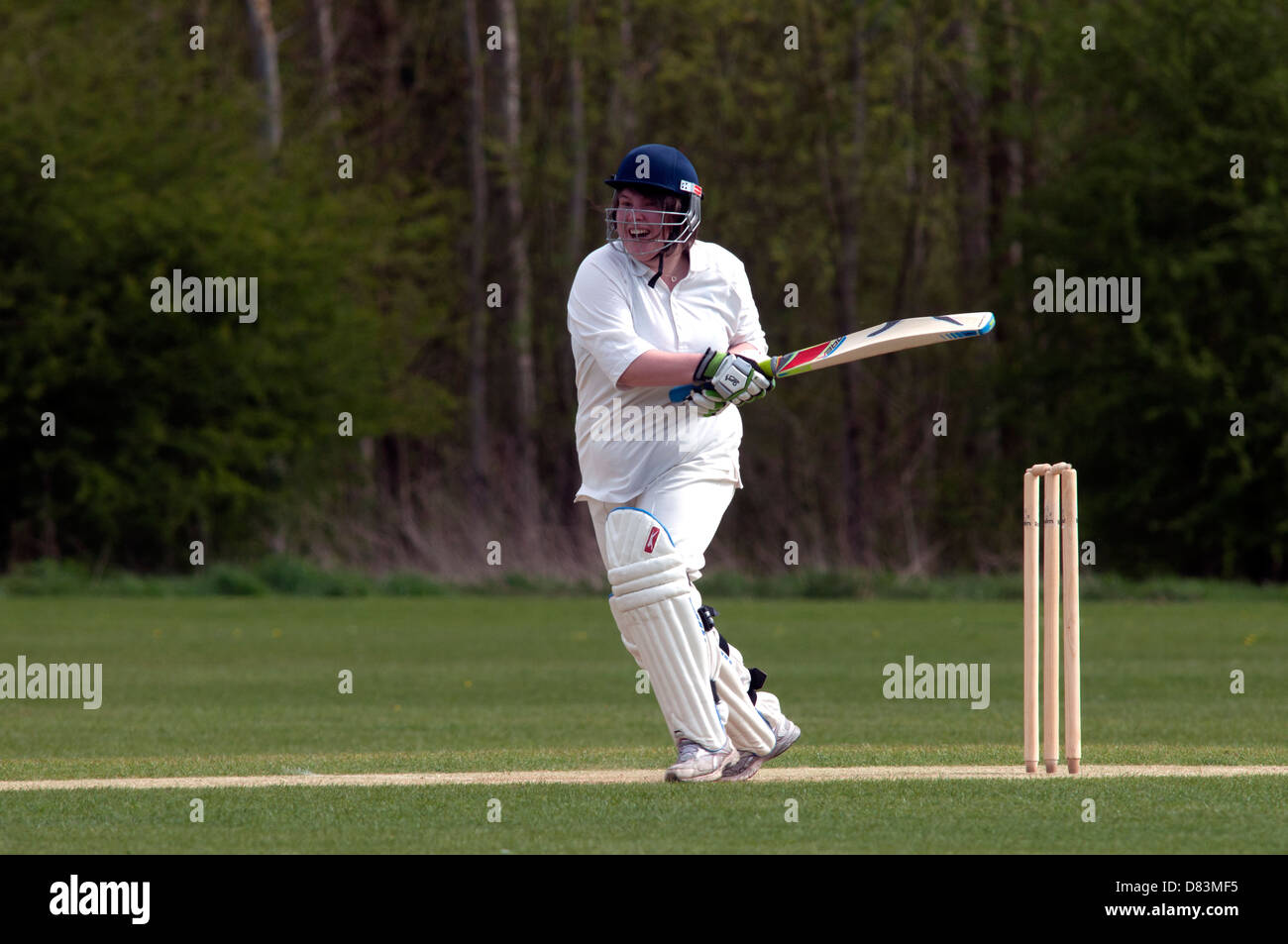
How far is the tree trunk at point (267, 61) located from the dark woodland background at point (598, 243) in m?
0.07

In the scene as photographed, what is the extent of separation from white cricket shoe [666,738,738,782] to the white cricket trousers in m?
0.15

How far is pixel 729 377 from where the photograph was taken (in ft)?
22.5

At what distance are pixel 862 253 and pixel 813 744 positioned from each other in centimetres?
2680

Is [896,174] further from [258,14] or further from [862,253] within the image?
[258,14]

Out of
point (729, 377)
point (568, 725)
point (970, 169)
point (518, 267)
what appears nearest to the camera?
point (729, 377)

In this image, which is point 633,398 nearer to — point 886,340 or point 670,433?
point 670,433

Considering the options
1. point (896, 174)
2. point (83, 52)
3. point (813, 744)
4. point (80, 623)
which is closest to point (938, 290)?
point (896, 174)

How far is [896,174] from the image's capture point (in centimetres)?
3397

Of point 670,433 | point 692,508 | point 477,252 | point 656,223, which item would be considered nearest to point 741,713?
point 692,508

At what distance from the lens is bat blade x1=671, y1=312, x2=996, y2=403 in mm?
7148

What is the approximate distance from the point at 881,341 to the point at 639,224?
0.96 meters

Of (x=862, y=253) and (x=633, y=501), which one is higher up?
(x=862, y=253)

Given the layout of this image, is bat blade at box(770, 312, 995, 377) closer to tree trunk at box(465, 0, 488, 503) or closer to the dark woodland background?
the dark woodland background
